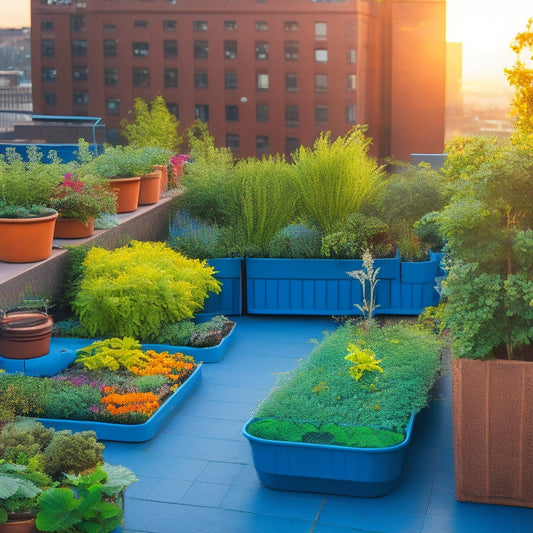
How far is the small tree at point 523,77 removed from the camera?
168 inches

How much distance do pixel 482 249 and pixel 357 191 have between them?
4.12 metres

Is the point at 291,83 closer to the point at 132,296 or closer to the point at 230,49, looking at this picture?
the point at 230,49

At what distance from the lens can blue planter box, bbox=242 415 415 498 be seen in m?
3.96

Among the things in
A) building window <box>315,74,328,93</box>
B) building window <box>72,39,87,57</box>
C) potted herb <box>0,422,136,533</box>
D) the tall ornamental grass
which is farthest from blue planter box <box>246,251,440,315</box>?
building window <box>72,39,87,57</box>

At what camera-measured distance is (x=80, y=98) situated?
255ft

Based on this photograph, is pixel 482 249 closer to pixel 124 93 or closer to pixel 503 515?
pixel 503 515

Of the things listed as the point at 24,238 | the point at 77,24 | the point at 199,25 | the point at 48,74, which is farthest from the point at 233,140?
the point at 24,238

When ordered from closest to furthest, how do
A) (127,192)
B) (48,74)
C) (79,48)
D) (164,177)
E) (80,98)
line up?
(127,192) → (164,177) → (80,98) → (79,48) → (48,74)

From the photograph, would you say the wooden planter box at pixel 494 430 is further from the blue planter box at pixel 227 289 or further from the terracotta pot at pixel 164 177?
the terracotta pot at pixel 164 177

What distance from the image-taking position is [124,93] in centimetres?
7606

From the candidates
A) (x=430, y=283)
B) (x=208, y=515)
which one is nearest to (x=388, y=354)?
(x=208, y=515)

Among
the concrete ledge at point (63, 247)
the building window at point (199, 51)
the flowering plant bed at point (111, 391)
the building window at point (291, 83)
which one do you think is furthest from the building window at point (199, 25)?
the flowering plant bed at point (111, 391)

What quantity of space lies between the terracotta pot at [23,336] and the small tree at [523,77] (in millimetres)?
3405

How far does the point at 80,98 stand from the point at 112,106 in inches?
144
